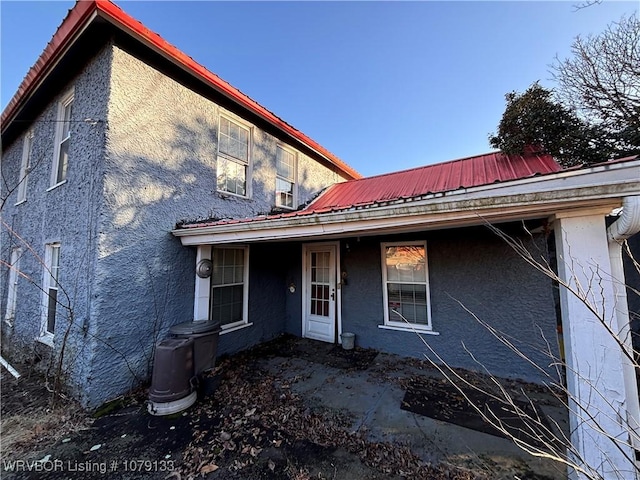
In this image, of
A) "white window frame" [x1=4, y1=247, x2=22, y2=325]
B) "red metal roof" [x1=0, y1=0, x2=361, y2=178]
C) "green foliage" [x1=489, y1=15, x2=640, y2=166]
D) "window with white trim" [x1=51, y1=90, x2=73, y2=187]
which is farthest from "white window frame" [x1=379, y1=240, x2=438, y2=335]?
"white window frame" [x1=4, y1=247, x2=22, y2=325]

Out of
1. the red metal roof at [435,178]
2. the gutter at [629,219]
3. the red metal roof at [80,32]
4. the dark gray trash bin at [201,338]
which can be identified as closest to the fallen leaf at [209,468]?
the dark gray trash bin at [201,338]

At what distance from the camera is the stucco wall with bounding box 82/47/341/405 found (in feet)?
13.1

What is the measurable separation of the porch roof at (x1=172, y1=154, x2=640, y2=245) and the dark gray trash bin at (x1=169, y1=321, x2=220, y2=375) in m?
1.45

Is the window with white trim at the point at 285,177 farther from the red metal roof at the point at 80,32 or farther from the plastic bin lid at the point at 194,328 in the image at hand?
the plastic bin lid at the point at 194,328

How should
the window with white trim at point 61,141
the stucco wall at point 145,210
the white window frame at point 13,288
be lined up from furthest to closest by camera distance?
the white window frame at point 13,288
the window with white trim at point 61,141
the stucco wall at point 145,210

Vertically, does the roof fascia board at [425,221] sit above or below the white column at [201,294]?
above

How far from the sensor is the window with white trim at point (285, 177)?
756 cm

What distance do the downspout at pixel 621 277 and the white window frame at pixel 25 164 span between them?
35.3 feet

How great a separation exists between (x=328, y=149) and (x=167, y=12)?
207 inches

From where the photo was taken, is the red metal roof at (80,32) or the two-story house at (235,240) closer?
the two-story house at (235,240)

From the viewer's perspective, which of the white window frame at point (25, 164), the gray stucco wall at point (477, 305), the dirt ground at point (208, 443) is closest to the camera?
the dirt ground at point (208, 443)

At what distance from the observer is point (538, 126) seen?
589 cm

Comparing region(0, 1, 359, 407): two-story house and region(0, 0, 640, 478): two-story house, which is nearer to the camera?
region(0, 0, 640, 478): two-story house

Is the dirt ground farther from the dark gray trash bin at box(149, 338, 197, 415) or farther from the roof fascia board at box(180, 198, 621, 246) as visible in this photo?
the roof fascia board at box(180, 198, 621, 246)
